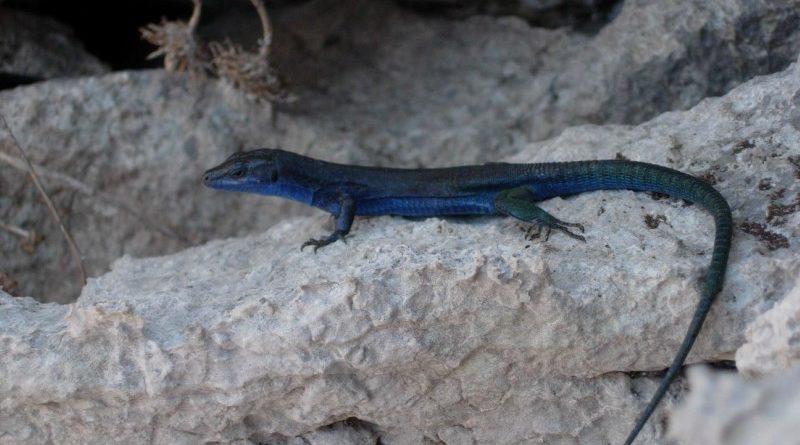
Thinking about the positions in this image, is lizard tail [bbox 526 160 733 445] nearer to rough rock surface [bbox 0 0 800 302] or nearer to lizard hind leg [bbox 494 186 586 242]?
lizard hind leg [bbox 494 186 586 242]

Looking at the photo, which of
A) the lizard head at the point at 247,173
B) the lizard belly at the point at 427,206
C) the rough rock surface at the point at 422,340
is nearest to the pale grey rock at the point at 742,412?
the rough rock surface at the point at 422,340

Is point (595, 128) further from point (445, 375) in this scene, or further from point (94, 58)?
A: point (94, 58)

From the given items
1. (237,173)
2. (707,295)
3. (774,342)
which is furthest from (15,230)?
(774,342)

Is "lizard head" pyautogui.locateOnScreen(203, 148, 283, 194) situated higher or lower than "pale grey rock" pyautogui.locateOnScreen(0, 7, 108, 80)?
lower

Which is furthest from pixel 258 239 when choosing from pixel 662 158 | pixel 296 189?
pixel 662 158

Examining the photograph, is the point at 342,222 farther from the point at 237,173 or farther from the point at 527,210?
the point at 527,210

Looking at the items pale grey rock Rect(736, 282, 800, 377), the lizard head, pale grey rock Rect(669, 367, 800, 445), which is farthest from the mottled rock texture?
pale grey rock Rect(669, 367, 800, 445)
